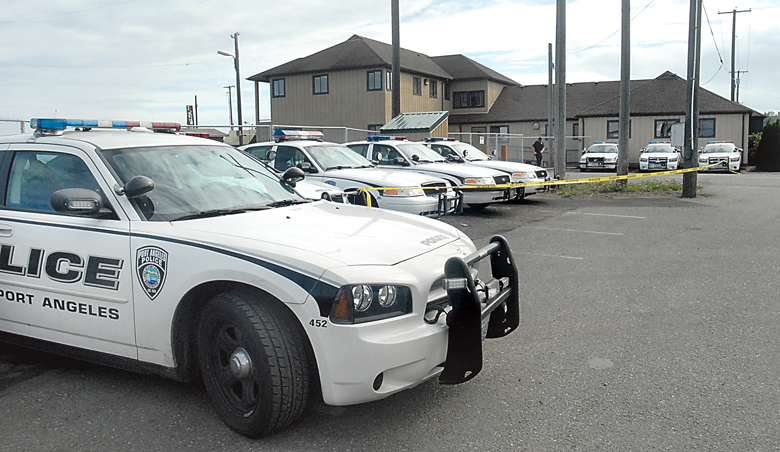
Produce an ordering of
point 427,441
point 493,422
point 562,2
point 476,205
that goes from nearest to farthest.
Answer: point 427,441 → point 493,422 → point 476,205 → point 562,2

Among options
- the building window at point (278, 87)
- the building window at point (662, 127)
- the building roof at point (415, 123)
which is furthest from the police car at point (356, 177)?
the building window at point (662, 127)

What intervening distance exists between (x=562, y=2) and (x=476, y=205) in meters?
8.54

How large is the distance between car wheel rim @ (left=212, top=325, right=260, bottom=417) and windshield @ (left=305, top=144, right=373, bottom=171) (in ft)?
26.2

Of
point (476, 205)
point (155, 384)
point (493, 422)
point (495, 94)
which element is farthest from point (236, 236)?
point (495, 94)

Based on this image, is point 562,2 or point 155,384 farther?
point 562,2

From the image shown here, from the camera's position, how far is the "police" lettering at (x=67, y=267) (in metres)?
3.87

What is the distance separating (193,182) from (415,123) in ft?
54.1

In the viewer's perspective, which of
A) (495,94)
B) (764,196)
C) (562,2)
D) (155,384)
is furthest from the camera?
(495,94)

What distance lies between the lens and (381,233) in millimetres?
4105

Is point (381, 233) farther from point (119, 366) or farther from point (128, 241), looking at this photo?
point (119, 366)

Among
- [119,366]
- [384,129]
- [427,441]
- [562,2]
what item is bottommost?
[427,441]

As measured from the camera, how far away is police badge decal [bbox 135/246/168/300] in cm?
370

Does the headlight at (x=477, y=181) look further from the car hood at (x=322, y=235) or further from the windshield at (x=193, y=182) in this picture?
the car hood at (x=322, y=235)

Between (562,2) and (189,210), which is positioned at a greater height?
(562,2)
